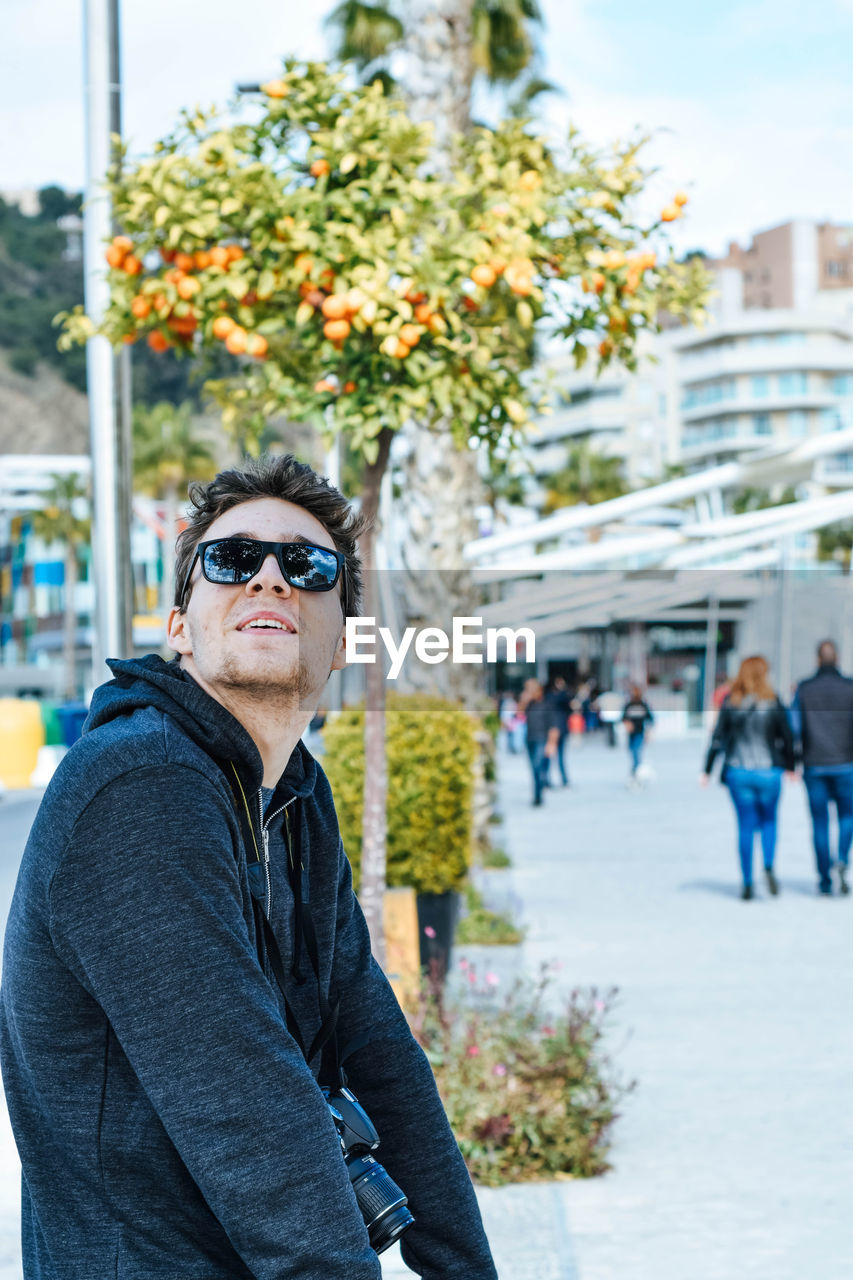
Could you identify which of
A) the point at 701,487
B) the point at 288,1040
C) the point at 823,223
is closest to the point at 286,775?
the point at 288,1040

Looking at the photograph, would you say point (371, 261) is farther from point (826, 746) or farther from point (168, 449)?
point (168, 449)

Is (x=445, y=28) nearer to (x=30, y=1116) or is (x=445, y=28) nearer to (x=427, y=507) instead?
(x=427, y=507)

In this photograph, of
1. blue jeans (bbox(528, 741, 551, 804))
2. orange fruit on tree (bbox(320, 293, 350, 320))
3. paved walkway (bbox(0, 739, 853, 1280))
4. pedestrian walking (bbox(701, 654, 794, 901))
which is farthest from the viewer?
blue jeans (bbox(528, 741, 551, 804))

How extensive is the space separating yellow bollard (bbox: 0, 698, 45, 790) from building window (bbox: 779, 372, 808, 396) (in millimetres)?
92007

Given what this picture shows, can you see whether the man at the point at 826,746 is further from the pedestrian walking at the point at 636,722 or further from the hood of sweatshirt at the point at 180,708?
the pedestrian walking at the point at 636,722

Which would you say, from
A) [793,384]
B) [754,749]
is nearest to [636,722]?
[754,749]

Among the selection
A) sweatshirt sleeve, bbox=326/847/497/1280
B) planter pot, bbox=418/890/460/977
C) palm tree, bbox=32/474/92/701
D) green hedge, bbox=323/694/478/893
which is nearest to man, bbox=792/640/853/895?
green hedge, bbox=323/694/478/893

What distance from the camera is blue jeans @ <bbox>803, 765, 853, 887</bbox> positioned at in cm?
1129

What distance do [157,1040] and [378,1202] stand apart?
37 cm

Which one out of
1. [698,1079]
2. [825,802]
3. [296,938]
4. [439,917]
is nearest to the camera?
[296,938]

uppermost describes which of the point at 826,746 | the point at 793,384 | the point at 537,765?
the point at 793,384

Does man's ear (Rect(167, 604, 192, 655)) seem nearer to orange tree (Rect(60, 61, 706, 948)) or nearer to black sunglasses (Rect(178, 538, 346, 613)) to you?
black sunglasses (Rect(178, 538, 346, 613))

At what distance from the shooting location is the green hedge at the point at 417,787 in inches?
303

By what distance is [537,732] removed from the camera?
20.5 m
